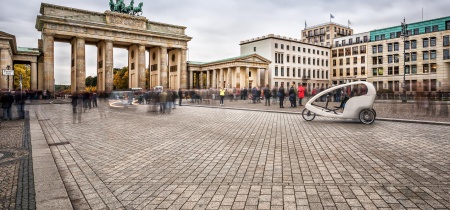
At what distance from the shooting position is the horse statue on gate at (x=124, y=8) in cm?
5778

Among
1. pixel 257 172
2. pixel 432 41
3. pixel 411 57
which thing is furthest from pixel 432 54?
pixel 257 172

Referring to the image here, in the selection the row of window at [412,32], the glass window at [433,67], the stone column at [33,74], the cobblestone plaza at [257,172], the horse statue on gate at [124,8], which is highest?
the horse statue on gate at [124,8]

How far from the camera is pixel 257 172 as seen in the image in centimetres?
489

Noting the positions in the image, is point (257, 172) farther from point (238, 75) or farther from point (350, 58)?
point (350, 58)

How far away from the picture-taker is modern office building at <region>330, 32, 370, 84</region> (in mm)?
78312

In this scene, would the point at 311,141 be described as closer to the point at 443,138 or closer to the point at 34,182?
the point at 443,138

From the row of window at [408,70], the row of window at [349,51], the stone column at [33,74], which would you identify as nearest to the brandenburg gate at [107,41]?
the stone column at [33,74]

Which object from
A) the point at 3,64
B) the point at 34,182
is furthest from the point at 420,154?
the point at 3,64

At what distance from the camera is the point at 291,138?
841cm

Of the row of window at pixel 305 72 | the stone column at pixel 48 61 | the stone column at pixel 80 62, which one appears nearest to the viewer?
the stone column at pixel 48 61

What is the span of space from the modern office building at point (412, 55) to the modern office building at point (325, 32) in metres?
15.4

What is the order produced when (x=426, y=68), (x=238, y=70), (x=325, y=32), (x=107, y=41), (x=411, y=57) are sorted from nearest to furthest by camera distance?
1. (x=107, y=41)
2. (x=238, y=70)
3. (x=426, y=68)
4. (x=411, y=57)
5. (x=325, y=32)

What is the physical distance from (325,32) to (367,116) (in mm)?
86135

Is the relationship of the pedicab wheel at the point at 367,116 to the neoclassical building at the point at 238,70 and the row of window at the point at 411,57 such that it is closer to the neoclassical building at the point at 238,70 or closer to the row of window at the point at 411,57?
the neoclassical building at the point at 238,70
